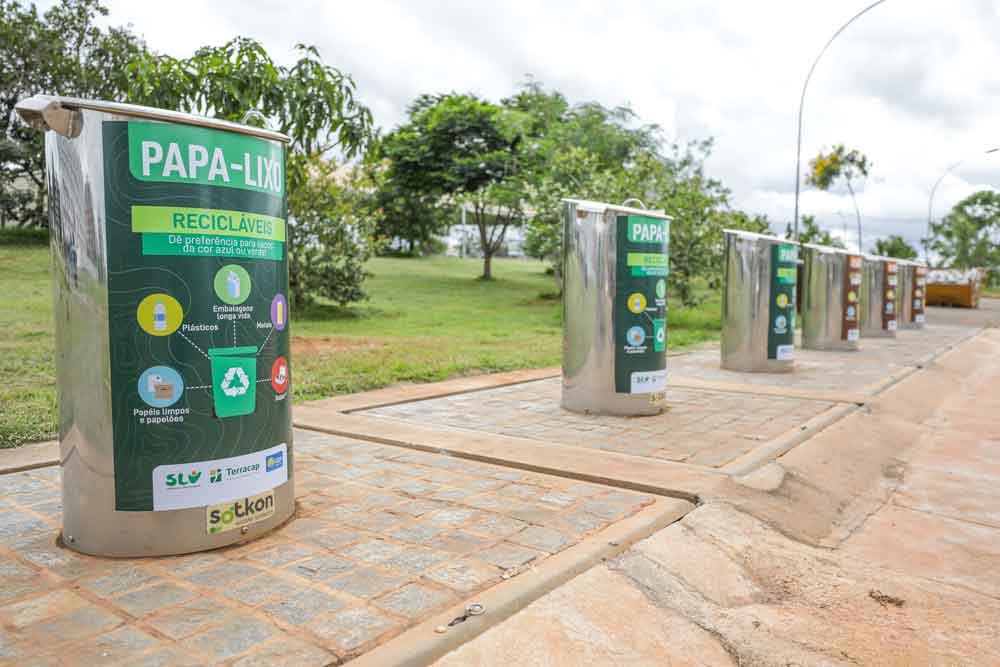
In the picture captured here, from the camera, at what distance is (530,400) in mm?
7766

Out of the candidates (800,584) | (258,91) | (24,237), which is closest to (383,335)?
(258,91)

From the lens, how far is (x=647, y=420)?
6.74 metres

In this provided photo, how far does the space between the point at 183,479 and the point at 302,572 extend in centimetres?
69

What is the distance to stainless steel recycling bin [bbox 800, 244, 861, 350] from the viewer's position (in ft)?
44.5

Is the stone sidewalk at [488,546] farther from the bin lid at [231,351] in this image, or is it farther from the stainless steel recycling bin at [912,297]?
the stainless steel recycling bin at [912,297]

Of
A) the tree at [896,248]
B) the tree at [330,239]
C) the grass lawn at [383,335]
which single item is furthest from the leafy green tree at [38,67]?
the tree at [896,248]

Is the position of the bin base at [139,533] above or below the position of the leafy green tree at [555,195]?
below

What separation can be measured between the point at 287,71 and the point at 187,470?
6.73 m

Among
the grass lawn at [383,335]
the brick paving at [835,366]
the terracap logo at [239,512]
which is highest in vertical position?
the grass lawn at [383,335]

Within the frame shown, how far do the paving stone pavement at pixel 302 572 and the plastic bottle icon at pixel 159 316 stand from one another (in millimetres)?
996

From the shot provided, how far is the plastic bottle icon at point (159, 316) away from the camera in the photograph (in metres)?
3.33

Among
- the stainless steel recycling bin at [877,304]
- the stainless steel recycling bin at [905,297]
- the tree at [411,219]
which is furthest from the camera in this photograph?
the tree at [411,219]

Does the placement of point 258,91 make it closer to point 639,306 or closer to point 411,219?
point 639,306

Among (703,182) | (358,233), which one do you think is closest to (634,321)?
(358,233)
